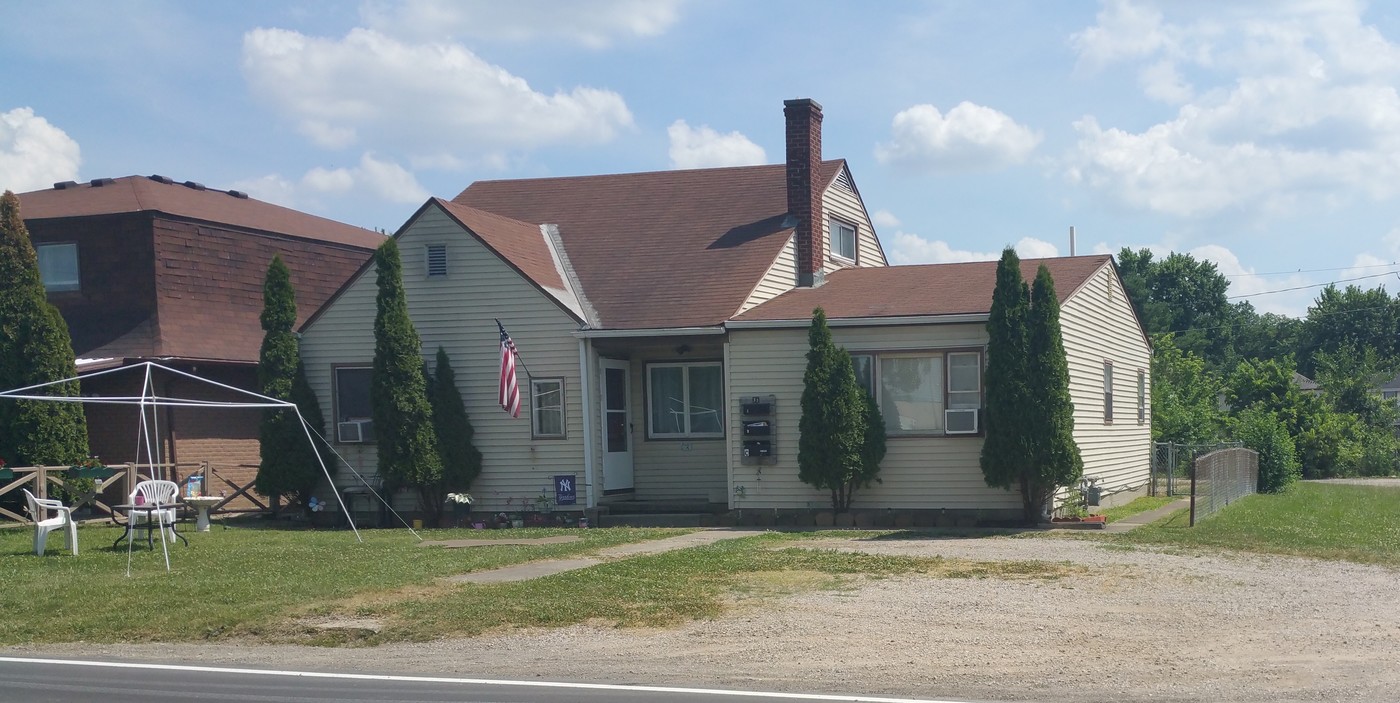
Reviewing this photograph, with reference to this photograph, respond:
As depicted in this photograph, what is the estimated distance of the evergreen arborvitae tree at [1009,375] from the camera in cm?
1853

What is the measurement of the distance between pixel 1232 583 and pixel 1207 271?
65881mm

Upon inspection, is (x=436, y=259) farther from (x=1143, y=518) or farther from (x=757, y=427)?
(x=1143, y=518)

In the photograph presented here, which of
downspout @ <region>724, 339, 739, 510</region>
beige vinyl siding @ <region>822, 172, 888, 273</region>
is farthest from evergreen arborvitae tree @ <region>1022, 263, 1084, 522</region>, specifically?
beige vinyl siding @ <region>822, 172, 888, 273</region>

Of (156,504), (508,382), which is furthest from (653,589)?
(508,382)

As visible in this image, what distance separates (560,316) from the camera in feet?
69.3

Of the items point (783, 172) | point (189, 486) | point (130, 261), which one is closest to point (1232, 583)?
point (783, 172)

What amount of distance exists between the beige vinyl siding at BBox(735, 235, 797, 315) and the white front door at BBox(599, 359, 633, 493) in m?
2.61

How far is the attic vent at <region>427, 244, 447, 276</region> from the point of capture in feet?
70.9

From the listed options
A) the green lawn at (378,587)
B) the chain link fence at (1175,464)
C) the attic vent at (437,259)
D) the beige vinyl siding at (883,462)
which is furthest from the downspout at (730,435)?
the chain link fence at (1175,464)

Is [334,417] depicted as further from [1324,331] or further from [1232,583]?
[1324,331]

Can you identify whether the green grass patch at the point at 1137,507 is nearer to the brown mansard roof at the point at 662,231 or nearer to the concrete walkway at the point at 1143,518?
the concrete walkway at the point at 1143,518

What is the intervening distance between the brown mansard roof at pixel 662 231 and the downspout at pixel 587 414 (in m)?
0.60

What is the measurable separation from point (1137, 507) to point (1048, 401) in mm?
5025

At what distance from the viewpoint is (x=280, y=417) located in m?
21.8
